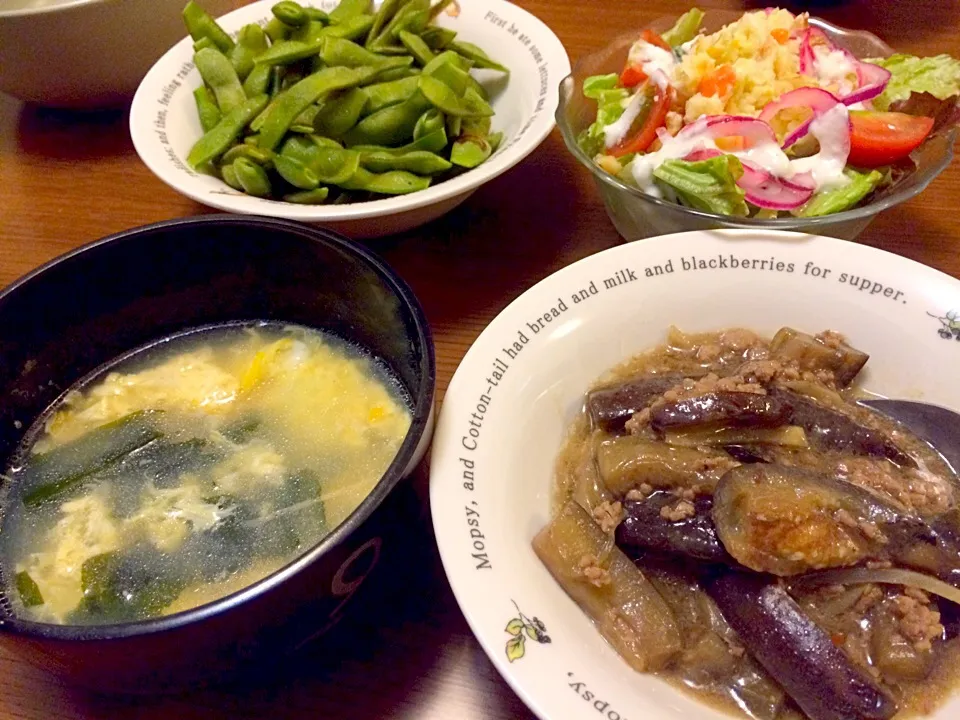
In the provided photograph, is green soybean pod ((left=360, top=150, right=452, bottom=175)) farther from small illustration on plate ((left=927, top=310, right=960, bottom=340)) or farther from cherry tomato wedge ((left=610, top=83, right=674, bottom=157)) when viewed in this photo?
small illustration on plate ((left=927, top=310, right=960, bottom=340))

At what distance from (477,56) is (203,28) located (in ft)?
2.57

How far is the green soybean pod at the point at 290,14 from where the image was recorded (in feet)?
6.70

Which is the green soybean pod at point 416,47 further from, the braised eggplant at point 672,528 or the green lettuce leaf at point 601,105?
the braised eggplant at point 672,528

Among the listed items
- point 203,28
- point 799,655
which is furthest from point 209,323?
point 799,655

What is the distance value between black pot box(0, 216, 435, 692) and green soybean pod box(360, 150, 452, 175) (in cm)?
52

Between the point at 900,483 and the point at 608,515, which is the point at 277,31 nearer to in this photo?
the point at 608,515

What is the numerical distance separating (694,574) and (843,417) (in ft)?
1.37

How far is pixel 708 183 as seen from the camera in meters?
1.62

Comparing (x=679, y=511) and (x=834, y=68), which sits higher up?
(x=834, y=68)

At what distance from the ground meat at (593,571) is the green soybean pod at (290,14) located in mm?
1710

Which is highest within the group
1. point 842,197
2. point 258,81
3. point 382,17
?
point 382,17

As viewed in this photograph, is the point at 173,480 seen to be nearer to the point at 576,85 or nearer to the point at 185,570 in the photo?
the point at 185,570

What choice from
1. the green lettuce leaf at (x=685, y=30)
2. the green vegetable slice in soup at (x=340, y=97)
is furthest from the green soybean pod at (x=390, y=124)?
the green lettuce leaf at (x=685, y=30)

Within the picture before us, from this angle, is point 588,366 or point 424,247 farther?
point 424,247
